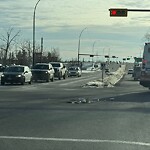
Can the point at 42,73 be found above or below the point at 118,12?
below

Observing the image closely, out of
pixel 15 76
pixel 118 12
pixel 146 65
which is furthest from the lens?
pixel 15 76

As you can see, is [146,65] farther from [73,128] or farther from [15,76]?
[73,128]

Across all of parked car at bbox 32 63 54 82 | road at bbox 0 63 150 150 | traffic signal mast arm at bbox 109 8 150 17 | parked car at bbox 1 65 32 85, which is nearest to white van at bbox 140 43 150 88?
traffic signal mast arm at bbox 109 8 150 17

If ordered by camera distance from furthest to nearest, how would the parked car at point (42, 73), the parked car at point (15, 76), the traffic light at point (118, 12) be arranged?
the parked car at point (42, 73) → the parked car at point (15, 76) → the traffic light at point (118, 12)

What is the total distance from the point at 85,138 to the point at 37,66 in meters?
39.5

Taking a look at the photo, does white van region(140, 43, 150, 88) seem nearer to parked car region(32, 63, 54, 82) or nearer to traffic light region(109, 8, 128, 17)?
traffic light region(109, 8, 128, 17)

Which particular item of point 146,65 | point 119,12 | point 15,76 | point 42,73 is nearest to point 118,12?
point 119,12

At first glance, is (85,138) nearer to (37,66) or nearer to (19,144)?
(19,144)

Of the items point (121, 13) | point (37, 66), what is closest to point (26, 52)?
point (37, 66)

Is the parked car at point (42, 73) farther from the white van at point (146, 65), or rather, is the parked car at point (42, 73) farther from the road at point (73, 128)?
the road at point (73, 128)

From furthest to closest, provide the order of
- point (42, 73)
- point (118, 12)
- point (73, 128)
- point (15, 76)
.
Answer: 1. point (42, 73)
2. point (15, 76)
3. point (118, 12)
4. point (73, 128)

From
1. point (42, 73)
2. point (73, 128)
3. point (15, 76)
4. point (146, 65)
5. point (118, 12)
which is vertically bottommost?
point (42, 73)

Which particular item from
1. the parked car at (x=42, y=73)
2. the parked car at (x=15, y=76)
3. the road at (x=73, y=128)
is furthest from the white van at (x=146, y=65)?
the parked car at (x=42, y=73)

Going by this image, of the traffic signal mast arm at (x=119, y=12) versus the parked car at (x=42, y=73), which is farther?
the parked car at (x=42, y=73)
